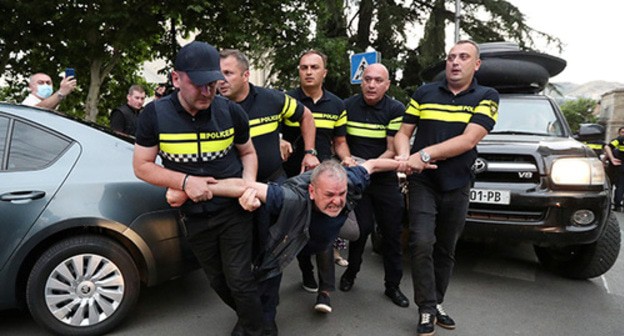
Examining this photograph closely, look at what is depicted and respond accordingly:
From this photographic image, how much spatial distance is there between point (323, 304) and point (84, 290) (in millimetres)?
1499

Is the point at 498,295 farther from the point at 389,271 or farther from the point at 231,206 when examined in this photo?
the point at 231,206

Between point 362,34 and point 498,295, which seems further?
point 362,34

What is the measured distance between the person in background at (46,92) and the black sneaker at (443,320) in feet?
11.7

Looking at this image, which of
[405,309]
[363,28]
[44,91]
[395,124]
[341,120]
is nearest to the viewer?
[405,309]

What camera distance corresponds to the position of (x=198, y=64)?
1.97m

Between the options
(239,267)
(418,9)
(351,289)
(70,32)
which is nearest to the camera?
(239,267)

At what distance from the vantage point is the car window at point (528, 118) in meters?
4.03

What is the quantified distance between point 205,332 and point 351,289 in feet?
4.06

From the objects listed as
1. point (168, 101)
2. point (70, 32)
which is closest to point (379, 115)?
point (168, 101)

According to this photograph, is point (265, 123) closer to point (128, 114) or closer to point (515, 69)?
point (128, 114)

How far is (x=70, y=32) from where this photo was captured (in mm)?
8523

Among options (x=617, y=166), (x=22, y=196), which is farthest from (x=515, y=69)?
(x=617, y=166)

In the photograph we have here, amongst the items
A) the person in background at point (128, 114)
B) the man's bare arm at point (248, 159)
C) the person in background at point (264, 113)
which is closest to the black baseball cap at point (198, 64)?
the man's bare arm at point (248, 159)

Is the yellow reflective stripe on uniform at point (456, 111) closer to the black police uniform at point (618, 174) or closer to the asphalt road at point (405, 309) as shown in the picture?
the asphalt road at point (405, 309)
